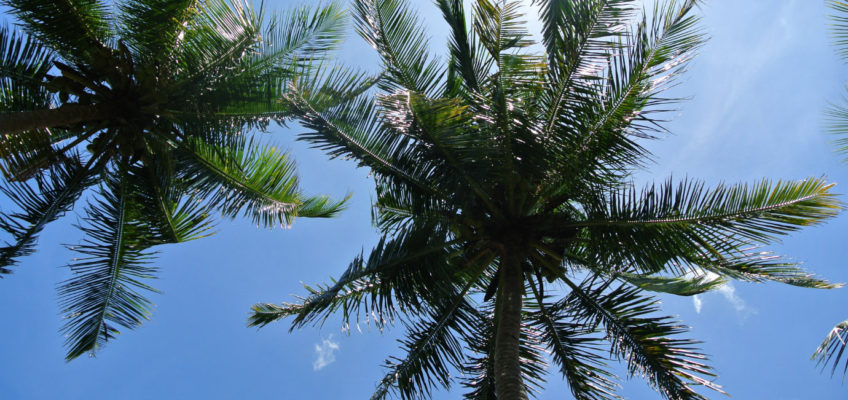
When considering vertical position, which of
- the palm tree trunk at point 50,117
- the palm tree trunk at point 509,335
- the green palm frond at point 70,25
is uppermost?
the green palm frond at point 70,25

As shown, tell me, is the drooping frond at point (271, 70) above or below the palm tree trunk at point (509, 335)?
above

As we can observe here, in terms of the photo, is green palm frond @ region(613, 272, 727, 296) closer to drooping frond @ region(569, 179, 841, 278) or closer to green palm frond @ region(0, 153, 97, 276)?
drooping frond @ region(569, 179, 841, 278)

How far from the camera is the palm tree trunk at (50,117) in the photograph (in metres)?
6.40

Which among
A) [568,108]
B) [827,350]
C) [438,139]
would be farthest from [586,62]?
[827,350]

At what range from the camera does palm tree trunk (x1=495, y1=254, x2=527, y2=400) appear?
5926 mm

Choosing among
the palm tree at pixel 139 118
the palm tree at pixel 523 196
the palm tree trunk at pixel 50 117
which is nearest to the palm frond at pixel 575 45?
the palm tree at pixel 523 196

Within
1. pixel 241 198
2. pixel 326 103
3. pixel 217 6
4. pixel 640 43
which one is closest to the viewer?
pixel 640 43

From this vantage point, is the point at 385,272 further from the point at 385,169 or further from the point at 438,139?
the point at 438,139

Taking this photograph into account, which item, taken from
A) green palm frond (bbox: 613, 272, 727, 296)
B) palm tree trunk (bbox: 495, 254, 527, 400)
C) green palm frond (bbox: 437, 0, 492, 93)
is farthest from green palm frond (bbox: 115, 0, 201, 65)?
green palm frond (bbox: 613, 272, 727, 296)

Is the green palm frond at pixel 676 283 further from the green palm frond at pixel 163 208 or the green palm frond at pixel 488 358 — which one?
the green palm frond at pixel 163 208

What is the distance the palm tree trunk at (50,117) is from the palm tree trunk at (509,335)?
18.7 ft

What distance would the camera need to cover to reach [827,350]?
7.02 metres

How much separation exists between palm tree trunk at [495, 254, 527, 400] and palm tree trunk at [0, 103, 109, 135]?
5.70 meters

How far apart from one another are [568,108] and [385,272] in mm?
3070
